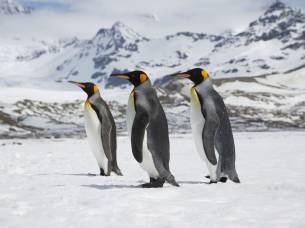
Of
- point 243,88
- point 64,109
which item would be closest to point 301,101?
point 243,88

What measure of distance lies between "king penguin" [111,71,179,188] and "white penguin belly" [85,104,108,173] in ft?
9.74

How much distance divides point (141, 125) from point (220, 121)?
1.53 m

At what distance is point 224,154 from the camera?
8.45 m

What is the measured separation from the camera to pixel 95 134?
35.3ft

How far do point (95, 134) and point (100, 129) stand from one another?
0.15 m

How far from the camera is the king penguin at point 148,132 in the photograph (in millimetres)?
7629

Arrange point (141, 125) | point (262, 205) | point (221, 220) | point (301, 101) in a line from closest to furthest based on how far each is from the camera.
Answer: point (221, 220) → point (262, 205) → point (141, 125) → point (301, 101)

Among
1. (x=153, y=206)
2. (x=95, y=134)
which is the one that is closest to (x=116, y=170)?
(x=95, y=134)

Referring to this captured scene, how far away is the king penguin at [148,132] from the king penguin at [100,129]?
2.89 m

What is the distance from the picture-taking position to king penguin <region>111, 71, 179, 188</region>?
7629 millimetres

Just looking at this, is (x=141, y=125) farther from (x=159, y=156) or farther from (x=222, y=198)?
(x=222, y=198)

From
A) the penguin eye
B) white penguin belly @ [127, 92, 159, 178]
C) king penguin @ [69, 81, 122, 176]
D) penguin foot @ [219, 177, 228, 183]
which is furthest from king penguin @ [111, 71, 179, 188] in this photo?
king penguin @ [69, 81, 122, 176]

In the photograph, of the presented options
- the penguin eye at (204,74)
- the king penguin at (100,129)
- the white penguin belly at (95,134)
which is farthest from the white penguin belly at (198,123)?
the white penguin belly at (95,134)

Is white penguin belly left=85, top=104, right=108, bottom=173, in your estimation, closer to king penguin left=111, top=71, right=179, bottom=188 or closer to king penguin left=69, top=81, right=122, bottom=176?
king penguin left=69, top=81, right=122, bottom=176
